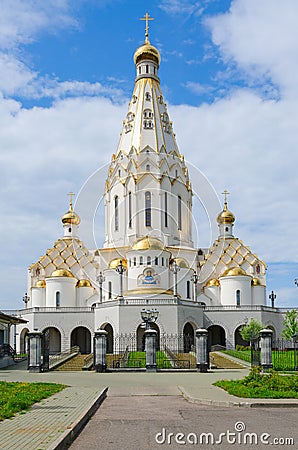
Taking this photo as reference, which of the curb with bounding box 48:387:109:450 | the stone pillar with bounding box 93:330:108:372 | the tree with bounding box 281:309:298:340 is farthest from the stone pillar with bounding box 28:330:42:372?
the tree with bounding box 281:309:298:340

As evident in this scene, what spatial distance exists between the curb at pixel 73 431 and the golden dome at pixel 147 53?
56.6 m

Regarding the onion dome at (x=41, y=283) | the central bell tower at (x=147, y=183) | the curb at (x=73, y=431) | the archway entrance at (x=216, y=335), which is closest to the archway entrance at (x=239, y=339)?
the archway entrance at (x=216, y=335)

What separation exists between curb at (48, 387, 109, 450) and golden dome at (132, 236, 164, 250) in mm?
39402

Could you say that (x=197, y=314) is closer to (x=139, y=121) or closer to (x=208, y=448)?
(x=139, y=121)

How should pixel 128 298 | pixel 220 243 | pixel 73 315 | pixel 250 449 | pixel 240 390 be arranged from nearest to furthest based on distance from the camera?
pixel 250 449, pixel 240 390, pixel 128 298, pixel 73 315, pixel 220 243

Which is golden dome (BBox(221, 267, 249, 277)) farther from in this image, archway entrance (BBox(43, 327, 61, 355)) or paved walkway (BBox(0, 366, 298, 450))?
paved walkway (BBox(0, 366, 298, 450))

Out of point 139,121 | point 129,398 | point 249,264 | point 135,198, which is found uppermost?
point 139,121

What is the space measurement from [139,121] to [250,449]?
5480cm

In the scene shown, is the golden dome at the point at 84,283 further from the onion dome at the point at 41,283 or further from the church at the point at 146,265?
the onion dome at the point at 41,283

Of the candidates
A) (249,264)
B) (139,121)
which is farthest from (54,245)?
(249,264)

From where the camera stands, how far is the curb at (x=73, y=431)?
816cm

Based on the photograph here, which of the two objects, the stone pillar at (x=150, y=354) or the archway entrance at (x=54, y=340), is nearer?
the stone pillar at (x=150, y=354)

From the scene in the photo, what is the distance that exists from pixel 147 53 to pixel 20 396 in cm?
5645

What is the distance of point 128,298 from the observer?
4956cm
